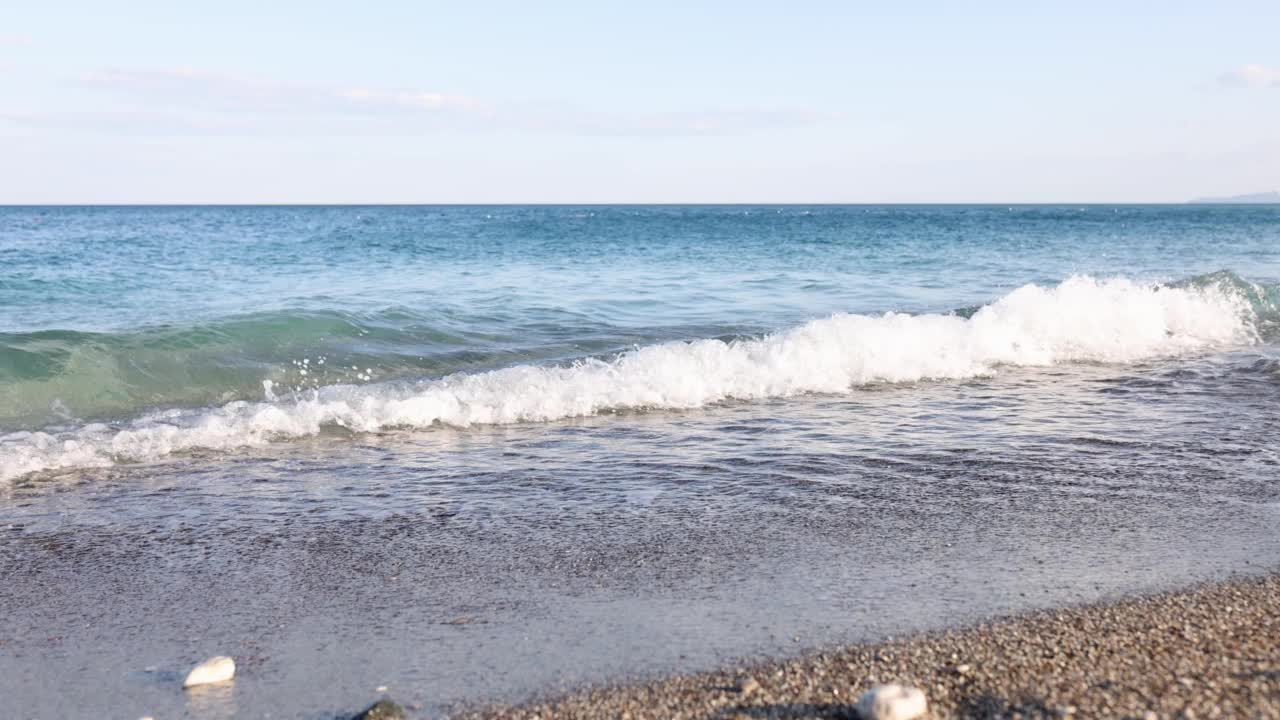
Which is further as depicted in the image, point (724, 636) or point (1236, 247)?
point (1236, 247)

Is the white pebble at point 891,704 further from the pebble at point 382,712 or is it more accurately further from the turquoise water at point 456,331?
the turquoise water at point 456,331

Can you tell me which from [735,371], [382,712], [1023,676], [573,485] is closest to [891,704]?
[1023,676]

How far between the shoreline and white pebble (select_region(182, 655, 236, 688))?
95 cm

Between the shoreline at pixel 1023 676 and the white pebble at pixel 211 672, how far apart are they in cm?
95

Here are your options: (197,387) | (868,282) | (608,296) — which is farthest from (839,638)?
(868,282)

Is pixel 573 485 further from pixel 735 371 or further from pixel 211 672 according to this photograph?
pixel 735 371

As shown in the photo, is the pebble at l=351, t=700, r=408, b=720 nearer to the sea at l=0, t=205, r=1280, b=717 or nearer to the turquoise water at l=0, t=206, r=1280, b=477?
the sea at l=0, t=205, r=1280, b=717

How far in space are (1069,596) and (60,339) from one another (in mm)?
10648

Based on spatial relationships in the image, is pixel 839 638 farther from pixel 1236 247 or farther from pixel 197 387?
pixel 1236 247

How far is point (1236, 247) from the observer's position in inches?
1359

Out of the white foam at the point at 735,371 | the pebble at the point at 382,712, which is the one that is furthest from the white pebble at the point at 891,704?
the white foam at the point at 735,371

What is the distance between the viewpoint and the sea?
13.6 ft

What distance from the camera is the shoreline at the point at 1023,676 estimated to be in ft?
11.0

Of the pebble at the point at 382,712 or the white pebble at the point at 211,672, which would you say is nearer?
the pebble at the point at 382,712
